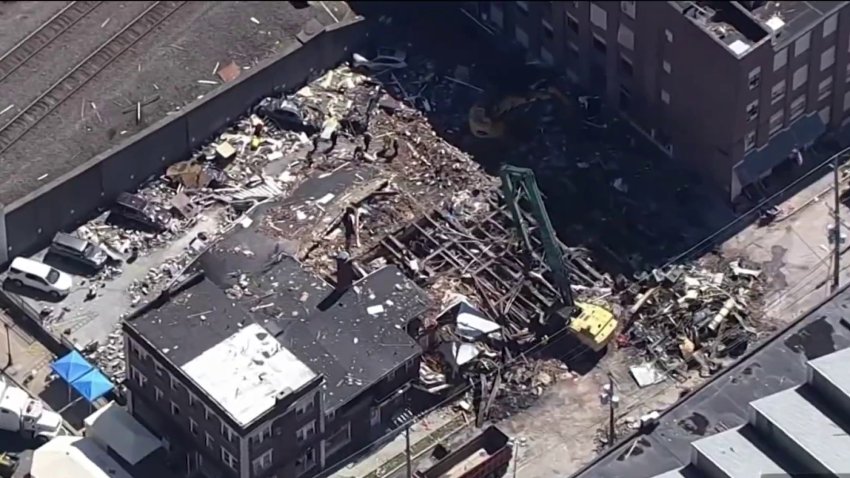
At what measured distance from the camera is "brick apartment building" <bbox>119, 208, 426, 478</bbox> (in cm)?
8975

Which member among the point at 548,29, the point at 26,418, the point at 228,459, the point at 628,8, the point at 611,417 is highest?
the point at 628,8

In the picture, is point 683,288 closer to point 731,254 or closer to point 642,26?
point 731,254

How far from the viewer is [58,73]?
107625mm

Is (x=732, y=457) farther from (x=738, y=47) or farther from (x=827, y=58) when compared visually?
(x=827, y=58)

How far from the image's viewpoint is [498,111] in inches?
4284

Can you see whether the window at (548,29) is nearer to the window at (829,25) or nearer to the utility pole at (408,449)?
the window at (829,25)

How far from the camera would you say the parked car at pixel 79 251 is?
332 feet

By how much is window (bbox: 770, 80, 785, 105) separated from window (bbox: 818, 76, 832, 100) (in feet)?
9.03

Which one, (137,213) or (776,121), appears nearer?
(137,213)

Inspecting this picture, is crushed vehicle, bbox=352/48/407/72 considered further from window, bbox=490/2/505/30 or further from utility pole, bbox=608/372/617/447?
utility pole, bbox=608/372/617/447

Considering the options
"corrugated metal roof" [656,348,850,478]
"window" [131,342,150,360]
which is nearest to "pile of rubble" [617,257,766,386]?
"corrugated metal roof" [656,348,850,478]

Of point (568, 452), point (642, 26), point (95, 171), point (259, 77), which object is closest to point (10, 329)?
point (95, 171)

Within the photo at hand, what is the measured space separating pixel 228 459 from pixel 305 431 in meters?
3.21

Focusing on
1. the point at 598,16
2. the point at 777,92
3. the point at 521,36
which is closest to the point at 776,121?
the point at 777,92
